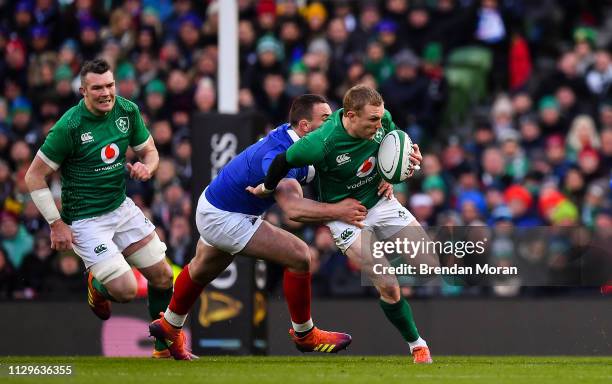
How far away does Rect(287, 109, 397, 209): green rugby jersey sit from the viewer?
33.1 feet

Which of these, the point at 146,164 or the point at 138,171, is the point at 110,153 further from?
the point at 138,171

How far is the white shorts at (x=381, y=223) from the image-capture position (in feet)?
34.9

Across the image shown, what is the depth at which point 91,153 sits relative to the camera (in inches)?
423

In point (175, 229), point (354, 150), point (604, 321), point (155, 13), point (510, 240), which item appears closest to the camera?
point (354, 150)

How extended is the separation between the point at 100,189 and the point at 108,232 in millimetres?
335

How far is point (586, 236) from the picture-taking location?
1185cm

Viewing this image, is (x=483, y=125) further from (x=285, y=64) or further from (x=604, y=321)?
(x=604, y=321)

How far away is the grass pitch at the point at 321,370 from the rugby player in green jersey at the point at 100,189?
71 centimetres

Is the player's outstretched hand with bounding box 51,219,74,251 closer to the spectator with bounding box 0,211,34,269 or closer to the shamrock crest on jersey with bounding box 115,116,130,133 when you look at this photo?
the shamrock crest on jersey with bounding box 115,116,130,133

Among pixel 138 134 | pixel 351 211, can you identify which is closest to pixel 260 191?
pixel 351 211

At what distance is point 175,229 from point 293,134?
12.7 feet

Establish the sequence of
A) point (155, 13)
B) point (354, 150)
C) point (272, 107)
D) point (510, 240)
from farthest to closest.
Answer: point (155, 13) → point (272, 107) → point (510, 240) → point (354, 150)

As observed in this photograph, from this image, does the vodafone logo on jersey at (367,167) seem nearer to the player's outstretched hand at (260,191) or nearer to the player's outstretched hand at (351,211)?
the player's outstretched hand at (351,211)

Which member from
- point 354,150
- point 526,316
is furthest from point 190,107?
point 354,150
